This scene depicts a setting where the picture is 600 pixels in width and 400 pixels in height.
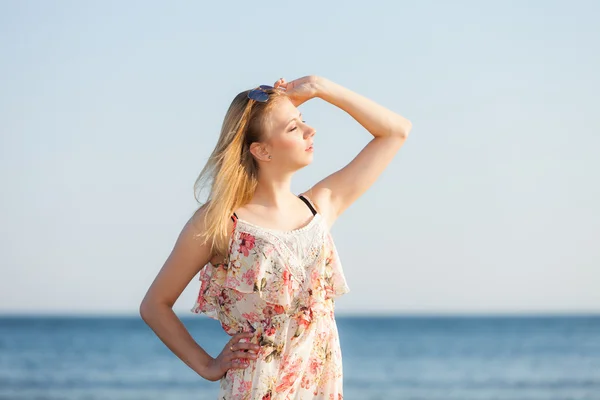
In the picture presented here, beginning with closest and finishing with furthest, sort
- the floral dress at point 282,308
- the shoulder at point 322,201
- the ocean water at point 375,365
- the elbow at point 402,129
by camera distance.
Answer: the floral dress at point 282,308
the shoulder at point 322,201
the elbow at point 402,129
the ocean water at point 375,365

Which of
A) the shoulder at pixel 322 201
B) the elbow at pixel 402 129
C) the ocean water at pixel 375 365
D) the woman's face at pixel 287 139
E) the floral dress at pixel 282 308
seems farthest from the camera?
the ocean water at pixel 375 365

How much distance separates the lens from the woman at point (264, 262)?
10.8 feet

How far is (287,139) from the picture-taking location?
3.40 m

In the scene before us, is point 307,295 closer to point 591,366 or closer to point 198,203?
point 198,203

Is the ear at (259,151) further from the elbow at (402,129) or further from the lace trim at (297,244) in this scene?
the elbow at (402,129)

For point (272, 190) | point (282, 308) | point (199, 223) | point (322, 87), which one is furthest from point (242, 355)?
point (322, 87)

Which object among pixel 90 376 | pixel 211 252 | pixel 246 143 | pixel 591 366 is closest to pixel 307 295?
pixel 211 252

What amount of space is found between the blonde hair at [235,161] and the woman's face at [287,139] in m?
0.03

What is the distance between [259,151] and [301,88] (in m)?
0.28

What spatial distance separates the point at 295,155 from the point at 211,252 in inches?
17.5

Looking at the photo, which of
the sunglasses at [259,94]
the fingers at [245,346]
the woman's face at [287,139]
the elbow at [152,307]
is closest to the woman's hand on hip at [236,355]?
the fingers at [245,346]

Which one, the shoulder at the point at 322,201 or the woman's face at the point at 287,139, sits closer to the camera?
the woman's face at the point at 287,139

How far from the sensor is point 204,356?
342 centimetres

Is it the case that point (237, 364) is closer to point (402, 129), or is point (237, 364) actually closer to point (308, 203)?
point (308, 203)
